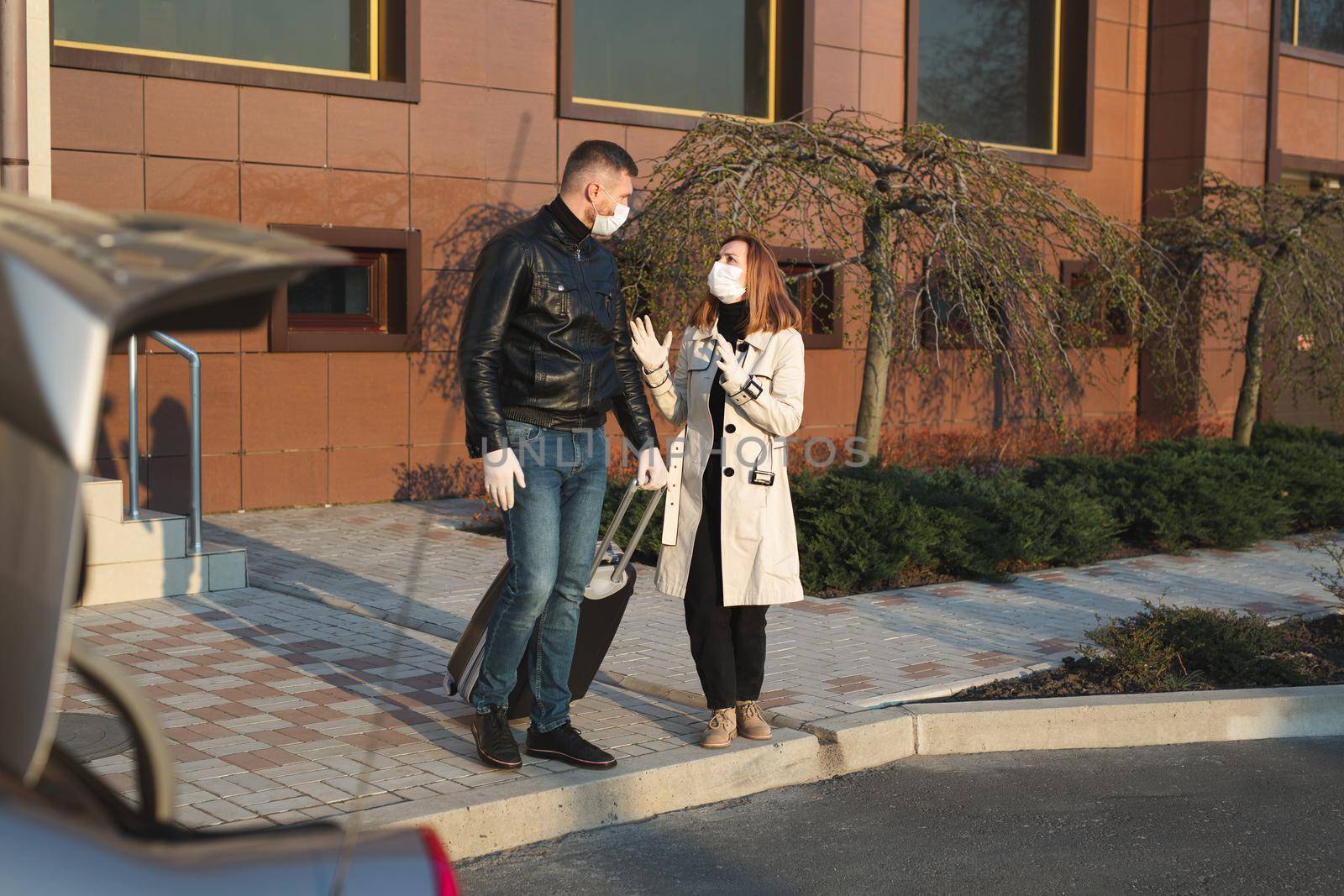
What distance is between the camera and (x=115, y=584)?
8273 mm

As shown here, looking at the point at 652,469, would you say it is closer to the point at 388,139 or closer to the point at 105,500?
the point at 105,500

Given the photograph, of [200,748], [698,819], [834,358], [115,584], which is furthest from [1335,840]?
[834,358]

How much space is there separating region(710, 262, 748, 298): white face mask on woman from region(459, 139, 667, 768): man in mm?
427

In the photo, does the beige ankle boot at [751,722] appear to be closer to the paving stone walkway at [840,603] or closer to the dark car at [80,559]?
the paving stone walkway at [840,603]

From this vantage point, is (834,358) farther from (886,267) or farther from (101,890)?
(101,890)

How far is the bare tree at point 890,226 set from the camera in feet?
35.8

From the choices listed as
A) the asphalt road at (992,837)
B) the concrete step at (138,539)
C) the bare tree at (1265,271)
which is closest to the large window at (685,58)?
the bare tree at (1265,271)

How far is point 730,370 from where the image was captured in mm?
5500

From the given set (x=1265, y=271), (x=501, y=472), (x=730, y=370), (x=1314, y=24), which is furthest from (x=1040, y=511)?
(x=1314, y=24)

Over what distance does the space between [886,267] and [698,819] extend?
6705 mm

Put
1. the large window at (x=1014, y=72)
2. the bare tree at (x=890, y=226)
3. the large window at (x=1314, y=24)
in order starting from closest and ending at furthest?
the bare tree at (x=890, y=226) → the large window at (x=1014, y=72) → the large window at (x=1314, y=24)

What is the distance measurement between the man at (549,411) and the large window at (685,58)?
30.4 ft

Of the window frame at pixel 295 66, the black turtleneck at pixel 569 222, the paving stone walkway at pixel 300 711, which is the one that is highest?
the window frame at pixel 295 66

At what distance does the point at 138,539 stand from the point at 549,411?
4196 millimetres
